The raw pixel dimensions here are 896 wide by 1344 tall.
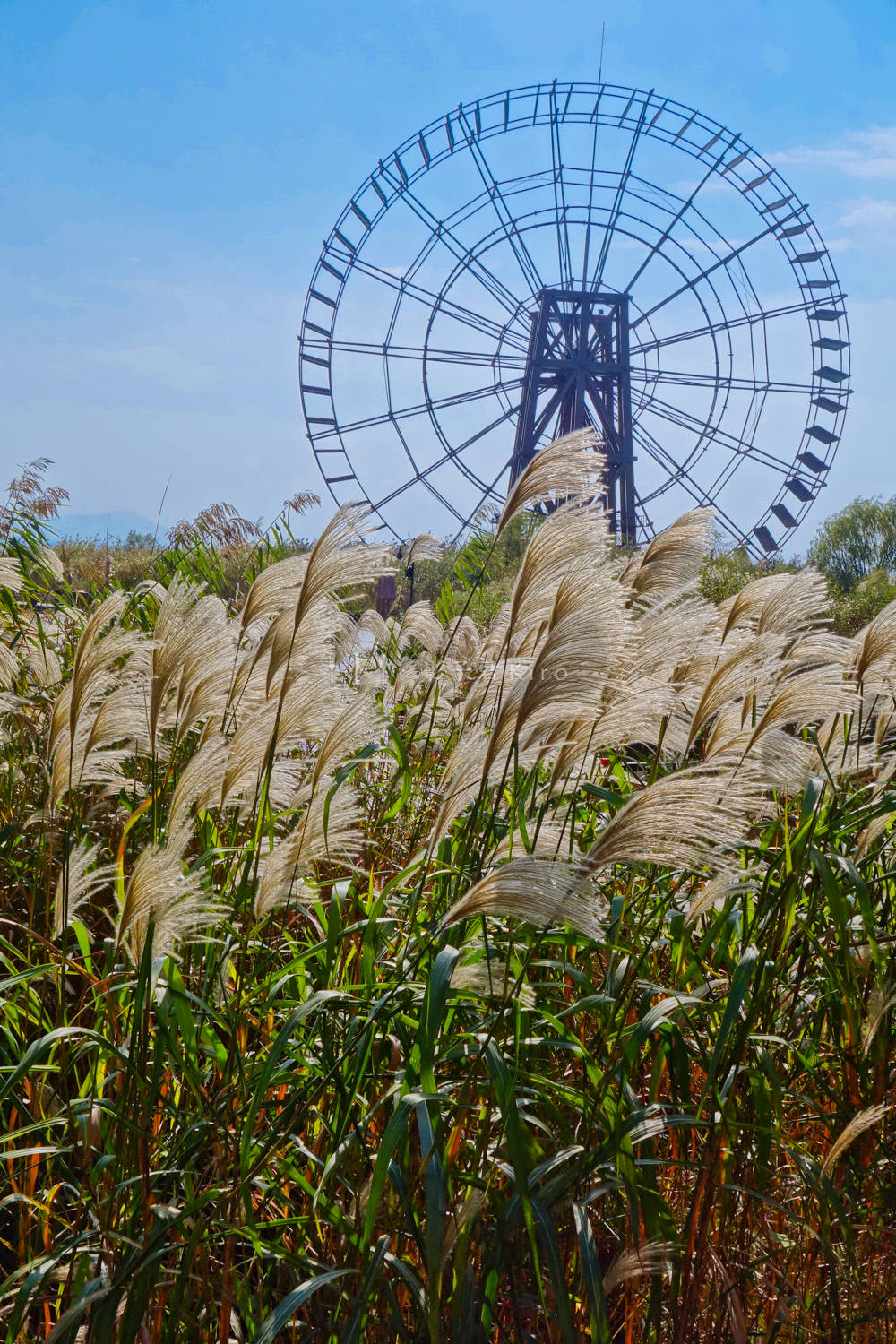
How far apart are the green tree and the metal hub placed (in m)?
7.57

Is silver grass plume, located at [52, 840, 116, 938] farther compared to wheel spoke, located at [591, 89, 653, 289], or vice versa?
wheel spoke, located at [591, 89, 653, 289]

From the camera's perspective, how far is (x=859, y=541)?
963 inches

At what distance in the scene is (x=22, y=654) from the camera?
133 inches

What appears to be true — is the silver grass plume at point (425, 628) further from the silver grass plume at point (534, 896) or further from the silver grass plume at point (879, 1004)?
the silver grass plume at point (534, 896)

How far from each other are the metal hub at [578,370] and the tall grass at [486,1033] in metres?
16.7

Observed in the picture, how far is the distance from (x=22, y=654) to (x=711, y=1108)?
2.54 m

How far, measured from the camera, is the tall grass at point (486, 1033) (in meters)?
1.43

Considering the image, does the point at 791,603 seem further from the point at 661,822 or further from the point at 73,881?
the point at 73,881

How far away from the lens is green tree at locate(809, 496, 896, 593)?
24.1 metres

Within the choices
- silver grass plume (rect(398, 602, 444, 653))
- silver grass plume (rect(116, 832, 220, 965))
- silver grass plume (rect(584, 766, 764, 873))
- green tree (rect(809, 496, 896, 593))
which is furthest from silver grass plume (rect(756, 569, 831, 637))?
green tree (rect(809, 496, 896, 593))

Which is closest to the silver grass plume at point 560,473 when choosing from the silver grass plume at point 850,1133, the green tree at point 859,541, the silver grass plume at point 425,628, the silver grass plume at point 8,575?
the silver grass plume at point 850,1133

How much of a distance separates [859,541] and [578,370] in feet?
30.7

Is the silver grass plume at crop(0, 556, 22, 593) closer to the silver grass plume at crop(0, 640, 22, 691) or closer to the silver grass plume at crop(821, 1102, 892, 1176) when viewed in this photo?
the silver grass plume at crop(0, 640, 22, 691)

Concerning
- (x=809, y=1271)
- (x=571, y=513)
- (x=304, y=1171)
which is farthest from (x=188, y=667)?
(x=809, y=1271)
